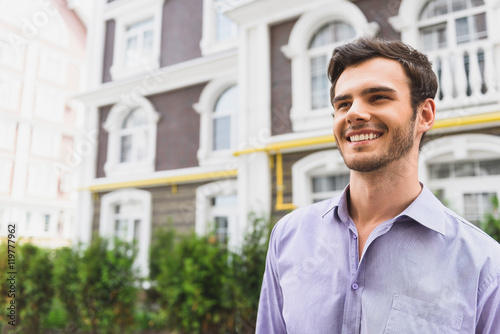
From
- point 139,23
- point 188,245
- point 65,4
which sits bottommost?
point 188,245

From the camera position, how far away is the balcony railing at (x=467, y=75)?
5799 millimetres

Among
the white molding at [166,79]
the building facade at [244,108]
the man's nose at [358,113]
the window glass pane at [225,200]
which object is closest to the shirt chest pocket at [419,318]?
the man's nose at [358,113]

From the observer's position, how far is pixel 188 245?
6.48m

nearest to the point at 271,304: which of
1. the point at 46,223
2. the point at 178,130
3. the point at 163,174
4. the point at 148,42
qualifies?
the point at 163,174

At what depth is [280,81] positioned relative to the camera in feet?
24.5

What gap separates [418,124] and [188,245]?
18.1 feet

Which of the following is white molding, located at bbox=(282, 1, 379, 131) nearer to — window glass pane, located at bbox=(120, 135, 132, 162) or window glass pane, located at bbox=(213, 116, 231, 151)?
window glass pane, located at bbox=(213, 116, 231, 151)

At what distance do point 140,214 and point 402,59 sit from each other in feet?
31.2

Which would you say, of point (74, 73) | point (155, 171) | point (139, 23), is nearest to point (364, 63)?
point (155, 171)

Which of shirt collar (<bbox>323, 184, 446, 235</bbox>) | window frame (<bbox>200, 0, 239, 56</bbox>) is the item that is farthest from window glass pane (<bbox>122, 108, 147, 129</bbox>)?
shirt collar (<bbox>323, 184, 446, 235</bbox>)

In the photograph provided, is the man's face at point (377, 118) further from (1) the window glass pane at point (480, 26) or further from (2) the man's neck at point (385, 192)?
(1) the window glass pane at point (480, 26)

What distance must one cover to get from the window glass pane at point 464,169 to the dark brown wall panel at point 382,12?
237cm

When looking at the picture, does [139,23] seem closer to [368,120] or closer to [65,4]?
[65,4]

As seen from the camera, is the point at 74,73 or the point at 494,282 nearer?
the point at 494,282
